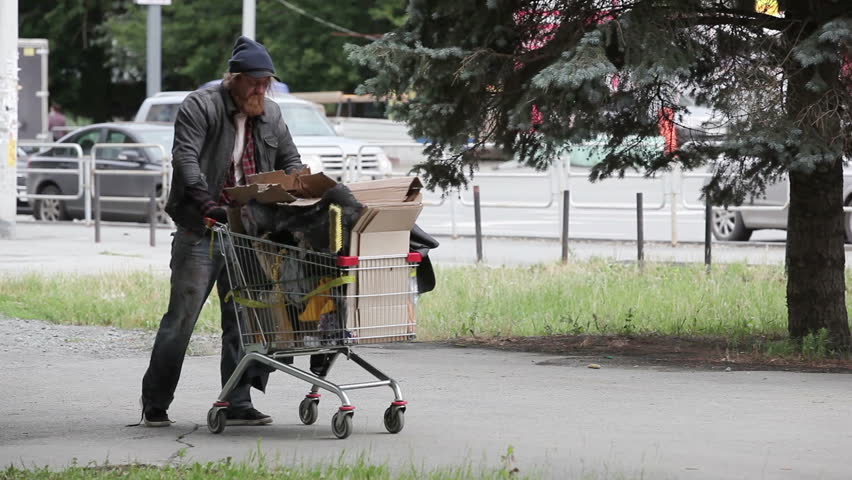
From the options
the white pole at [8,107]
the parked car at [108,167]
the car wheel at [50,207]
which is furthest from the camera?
the car wheel at [50,207]

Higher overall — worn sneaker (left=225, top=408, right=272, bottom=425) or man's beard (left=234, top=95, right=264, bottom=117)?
man's beard (left=234, top=95, right=264, bottom=117)

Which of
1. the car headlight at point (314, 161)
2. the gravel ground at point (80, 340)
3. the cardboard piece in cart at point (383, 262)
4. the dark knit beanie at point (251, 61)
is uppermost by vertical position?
the dark knit beanie at point (251, 61)

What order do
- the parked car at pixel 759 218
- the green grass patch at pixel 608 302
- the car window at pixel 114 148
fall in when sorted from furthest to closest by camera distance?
the car window at pixel 114 148, the parked car at pixel 759 218, the green grass patch at pixel 608 302

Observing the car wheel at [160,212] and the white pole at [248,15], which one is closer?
the car wheel at [160,212]

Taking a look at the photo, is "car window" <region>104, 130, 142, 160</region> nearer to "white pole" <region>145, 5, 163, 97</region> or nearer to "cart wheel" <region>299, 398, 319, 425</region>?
"white pole" <region>145, 5, 163, 97</region>

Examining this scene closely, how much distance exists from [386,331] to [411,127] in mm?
3034

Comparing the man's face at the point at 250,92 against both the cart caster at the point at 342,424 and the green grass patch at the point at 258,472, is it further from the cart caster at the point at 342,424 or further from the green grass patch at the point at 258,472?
the green grass patch at the point at 258,472

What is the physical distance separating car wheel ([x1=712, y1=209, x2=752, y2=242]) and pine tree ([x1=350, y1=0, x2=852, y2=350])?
32.9ft

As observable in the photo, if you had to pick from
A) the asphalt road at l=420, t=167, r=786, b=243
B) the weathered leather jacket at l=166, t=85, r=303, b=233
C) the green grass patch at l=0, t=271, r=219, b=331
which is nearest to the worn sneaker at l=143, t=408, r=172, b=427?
the weathered leather jacket at l=166, t=85, r=303, b=233

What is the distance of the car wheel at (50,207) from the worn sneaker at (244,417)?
1759 cm

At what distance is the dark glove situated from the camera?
22.8 ft

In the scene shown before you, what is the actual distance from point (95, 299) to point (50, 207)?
481 inches

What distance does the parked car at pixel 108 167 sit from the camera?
22969 millimetres

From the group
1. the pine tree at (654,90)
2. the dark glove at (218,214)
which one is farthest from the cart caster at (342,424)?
the pine tree at (654,90)
